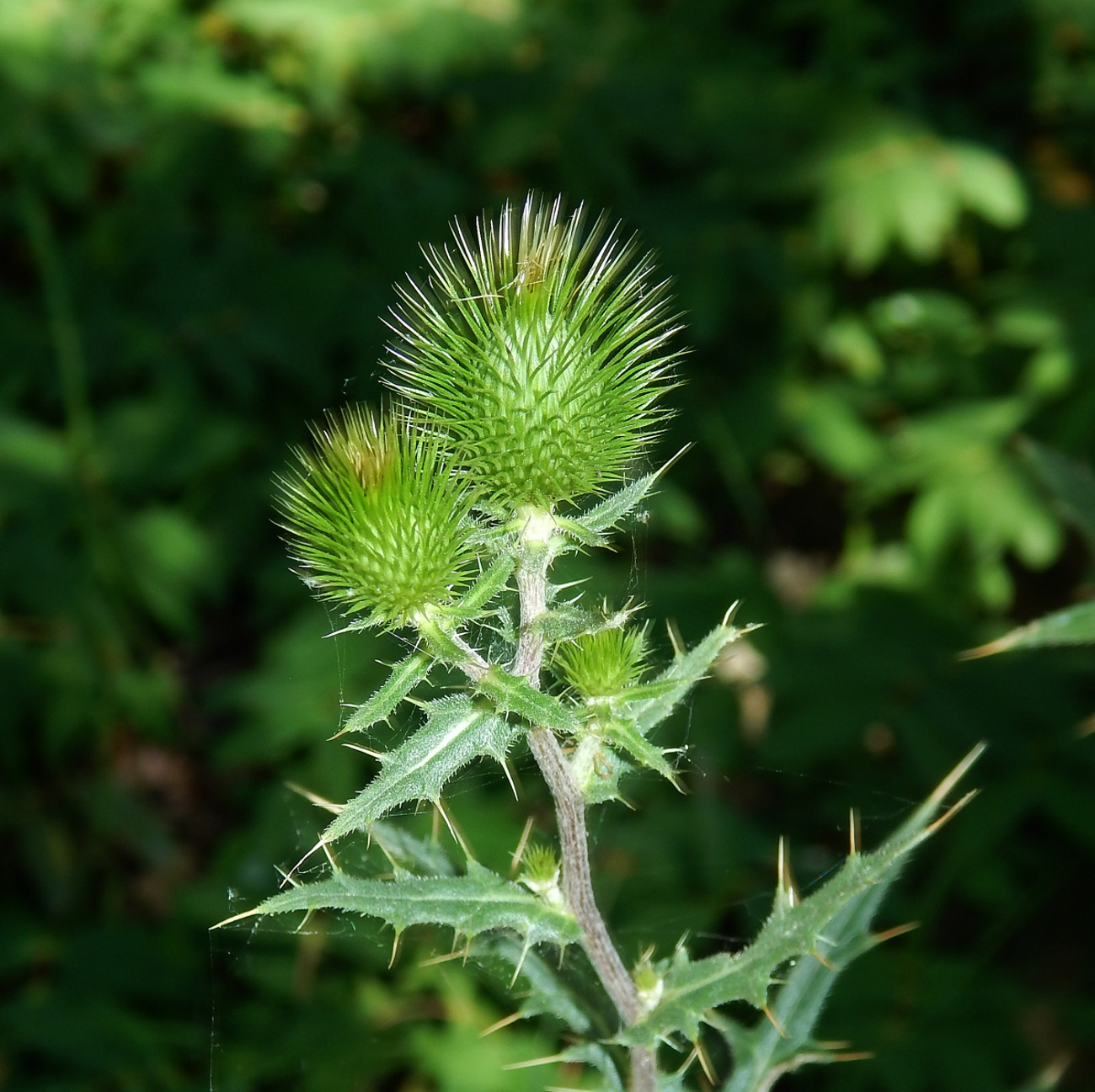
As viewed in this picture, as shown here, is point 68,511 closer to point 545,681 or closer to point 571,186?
point 571,186

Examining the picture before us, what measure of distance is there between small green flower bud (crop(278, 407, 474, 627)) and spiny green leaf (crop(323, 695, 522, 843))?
0.39ft

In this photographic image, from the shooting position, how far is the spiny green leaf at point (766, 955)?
4.01 feet

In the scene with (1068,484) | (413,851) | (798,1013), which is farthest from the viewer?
(1068,484)

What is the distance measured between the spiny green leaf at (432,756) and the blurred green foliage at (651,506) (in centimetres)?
126

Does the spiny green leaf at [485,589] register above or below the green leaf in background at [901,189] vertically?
below

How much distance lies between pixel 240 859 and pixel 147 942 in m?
0.30

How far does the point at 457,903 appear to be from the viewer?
1.25 metres

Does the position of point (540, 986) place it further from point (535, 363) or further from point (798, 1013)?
Result: point (535, 363)

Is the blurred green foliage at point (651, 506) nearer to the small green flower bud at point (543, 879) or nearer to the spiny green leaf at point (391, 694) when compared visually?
the small green flower bud at point (543, 879)

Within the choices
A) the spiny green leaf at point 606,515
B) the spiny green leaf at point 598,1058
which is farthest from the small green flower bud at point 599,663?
the spiny green leaf at point 598,1058

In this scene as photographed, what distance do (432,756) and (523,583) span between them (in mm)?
212

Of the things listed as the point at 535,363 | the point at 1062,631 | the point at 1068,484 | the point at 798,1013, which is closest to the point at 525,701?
the point at 535,363

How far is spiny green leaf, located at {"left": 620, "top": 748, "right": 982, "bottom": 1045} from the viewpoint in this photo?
1222mm

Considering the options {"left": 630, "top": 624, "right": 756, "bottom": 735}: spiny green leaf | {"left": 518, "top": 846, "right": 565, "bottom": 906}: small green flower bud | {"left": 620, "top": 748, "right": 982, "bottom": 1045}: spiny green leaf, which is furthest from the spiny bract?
{"left": 620, "top": 748, "right": 982, "bottom": 1045}: spiny green leaf
